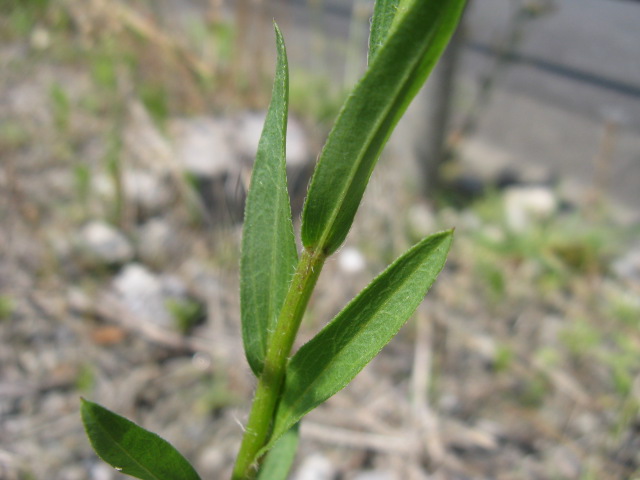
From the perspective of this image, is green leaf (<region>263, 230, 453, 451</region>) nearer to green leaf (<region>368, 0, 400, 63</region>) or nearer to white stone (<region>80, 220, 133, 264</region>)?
green leaf (<region>368, 0, 400, 63</region>)

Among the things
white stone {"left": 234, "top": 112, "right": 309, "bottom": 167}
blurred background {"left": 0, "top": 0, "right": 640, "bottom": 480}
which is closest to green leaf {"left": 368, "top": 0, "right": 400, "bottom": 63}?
blurred background {"left": 0, "top": 0, "right": 640, "bottom": 480}

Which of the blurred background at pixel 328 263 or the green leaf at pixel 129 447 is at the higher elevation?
the green leaf at pixel 129 447

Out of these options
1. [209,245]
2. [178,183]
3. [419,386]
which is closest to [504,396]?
[419,386]

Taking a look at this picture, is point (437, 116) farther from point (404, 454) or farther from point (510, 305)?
point (404, 454)

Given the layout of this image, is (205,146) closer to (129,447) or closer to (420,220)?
(420,220)

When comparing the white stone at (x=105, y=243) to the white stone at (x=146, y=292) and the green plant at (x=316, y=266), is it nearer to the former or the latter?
the white stone at (x=146, y=292)

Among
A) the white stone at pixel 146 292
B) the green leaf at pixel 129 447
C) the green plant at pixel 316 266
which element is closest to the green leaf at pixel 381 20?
the green plant at pixel 316 266

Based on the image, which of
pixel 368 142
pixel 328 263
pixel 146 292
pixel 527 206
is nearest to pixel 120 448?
pixel 368 142
